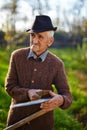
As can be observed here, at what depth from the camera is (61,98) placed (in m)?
3.25

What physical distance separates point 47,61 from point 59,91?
0.27 metres

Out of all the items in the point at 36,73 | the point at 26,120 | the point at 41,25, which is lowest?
the point at 26,120

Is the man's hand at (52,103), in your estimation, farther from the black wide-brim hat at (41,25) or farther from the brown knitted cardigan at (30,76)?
the black wide-brim hat at (41,25)

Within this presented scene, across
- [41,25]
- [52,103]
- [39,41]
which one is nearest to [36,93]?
[52,103]

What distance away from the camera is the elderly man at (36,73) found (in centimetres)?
333

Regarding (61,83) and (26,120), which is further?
(61,83)

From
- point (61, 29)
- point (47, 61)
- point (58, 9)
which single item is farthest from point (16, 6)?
point (47, 61)

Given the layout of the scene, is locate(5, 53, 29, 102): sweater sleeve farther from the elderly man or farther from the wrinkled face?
the wrinkled face

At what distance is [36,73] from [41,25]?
396mm

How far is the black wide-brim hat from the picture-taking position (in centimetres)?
332

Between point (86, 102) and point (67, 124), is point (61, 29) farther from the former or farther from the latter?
point (67, 124)

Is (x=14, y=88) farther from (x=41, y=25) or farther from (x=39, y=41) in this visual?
(x=41, y=25)

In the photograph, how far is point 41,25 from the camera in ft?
10.9

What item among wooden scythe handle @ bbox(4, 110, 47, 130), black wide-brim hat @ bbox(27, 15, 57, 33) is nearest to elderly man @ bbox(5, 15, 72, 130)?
black wide-brim hat @ bbox(27, 15, 57, 33)
